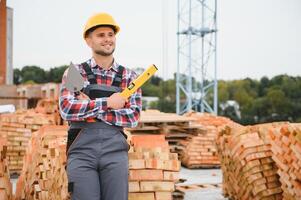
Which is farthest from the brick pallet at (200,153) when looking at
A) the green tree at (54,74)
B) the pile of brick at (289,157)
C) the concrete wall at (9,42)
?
the green tree at (54,74)

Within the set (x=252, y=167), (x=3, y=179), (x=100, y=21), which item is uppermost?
(x=100, y=21)

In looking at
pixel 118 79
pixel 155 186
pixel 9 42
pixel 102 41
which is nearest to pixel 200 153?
pixel 155 186

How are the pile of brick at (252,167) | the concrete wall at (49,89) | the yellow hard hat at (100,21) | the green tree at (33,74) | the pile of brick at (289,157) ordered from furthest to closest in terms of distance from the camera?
the green tree at (33,74), the concrete wall at (49,89), the pile of brick at (252,167), the pile of brick at (289,157), the yellow hard hat at (100,21)

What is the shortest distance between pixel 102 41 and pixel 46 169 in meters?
2.17

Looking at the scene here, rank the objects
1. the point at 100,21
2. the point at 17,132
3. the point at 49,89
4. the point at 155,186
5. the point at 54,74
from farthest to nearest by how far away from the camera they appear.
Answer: the point at 54,74
the point at 49,89
the point at 17,132
the point at 155,186
the point at 100,21

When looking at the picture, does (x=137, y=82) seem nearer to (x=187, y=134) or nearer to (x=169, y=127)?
(x=169, y=127)

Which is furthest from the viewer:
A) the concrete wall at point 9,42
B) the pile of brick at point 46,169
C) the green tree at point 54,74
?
the green tree at point 54,74

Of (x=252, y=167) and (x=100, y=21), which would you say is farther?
(x=252, y=167)

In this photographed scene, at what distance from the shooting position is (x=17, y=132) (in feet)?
31.3

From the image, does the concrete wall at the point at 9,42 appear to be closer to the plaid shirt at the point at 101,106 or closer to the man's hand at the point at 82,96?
the plaid shirt at the point at 101,106

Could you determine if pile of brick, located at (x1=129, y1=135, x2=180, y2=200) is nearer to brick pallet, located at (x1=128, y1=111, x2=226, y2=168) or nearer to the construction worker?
the construction worker

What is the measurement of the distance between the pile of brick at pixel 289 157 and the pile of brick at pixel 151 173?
2450 millimetres

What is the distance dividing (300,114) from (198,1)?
15323 millimetres

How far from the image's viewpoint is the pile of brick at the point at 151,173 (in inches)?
139
